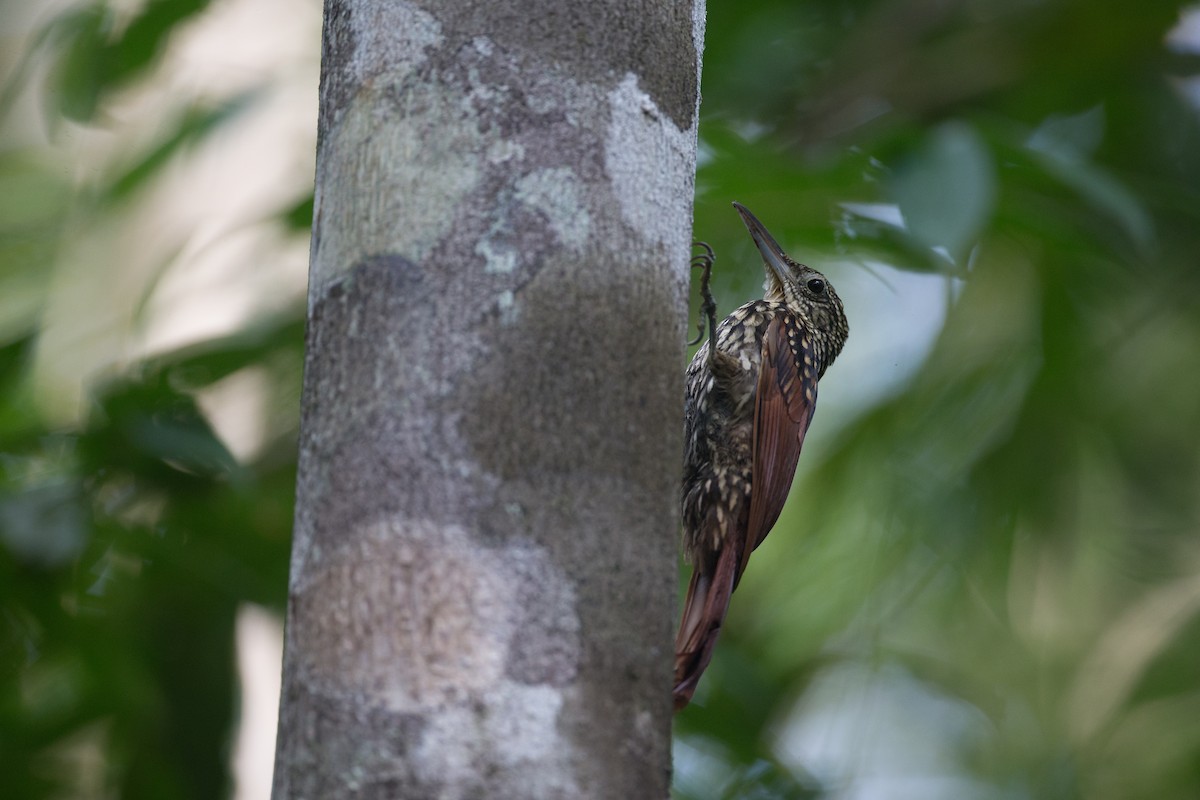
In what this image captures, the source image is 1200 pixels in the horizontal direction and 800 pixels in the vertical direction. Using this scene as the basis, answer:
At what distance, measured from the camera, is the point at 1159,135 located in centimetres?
519

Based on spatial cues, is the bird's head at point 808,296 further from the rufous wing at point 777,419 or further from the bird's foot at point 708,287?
the bird's foot at point 708,287

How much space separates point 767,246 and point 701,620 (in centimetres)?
143

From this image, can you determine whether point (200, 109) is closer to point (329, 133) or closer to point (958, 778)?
point (329, 133)

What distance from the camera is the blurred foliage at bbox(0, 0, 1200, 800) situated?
285 cm

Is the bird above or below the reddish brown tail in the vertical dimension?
above

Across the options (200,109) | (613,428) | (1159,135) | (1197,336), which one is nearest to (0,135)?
(200,109)

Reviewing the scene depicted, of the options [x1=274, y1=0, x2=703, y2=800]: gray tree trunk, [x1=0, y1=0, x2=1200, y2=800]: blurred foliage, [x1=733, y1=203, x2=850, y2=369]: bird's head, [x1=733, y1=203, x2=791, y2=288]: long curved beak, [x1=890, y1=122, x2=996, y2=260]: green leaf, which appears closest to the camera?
[x1=274, y1=0, x2=703, y2=800]: gray tree trunk

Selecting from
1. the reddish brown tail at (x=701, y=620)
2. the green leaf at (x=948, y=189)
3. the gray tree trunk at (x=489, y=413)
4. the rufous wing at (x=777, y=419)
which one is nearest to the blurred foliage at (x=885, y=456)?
the green leaf at (x=948, y=189)

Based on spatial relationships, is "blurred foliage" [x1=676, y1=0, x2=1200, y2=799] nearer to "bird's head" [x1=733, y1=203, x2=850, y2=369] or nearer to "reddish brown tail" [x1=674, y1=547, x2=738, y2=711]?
"bird's head" [x1=733, y1=203, x2=850, y2=369]

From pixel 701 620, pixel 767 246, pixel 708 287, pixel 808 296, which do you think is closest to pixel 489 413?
pixel 701 620

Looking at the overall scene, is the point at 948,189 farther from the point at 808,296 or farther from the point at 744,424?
the point at 808,296

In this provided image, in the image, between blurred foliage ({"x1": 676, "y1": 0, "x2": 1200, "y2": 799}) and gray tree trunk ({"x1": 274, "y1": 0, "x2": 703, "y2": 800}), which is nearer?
gray tree trunk ({"x1": 274, "y1": 0, "x2": 703, "y2": 800})

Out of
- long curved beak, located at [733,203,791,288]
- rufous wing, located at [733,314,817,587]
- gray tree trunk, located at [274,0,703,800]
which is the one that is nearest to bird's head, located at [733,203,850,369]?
long curved beak, located at [733,203,791,288]

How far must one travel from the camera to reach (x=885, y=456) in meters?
4.94
